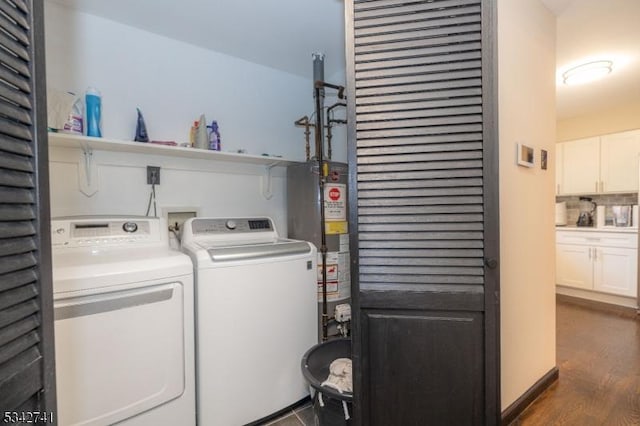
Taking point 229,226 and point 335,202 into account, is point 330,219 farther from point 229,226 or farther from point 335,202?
point 229,226

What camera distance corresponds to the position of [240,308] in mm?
1521

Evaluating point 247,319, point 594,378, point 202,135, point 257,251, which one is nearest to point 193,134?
point 202,135

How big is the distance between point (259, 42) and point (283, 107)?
0.54m

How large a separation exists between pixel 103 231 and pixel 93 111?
663mm

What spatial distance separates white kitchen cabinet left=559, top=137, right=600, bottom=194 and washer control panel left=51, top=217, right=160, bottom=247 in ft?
15.6

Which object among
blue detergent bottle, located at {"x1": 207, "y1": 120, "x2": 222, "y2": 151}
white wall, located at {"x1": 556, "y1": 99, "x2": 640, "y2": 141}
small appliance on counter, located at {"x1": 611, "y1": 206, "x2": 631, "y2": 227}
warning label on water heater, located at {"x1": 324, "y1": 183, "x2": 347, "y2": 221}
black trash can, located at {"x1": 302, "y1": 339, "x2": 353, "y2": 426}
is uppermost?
white wall, located at {"x1": 556, "y1": 99, "x2": 640, "y2": 141}

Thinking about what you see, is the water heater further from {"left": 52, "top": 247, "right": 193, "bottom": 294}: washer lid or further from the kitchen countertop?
the kitchen countertop

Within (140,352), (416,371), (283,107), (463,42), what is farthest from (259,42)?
(416,371)

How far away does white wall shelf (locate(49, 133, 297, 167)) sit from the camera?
4.98ft

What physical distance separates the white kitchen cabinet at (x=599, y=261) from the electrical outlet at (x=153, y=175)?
4.57 m

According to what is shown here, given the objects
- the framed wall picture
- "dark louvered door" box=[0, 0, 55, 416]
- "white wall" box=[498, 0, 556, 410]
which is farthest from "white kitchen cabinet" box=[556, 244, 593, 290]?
"dark louvered door" box=[0, 0, 55, 416]

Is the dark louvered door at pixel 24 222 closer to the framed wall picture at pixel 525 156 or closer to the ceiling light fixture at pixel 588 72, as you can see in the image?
the framed wall picture at pixel 525 156

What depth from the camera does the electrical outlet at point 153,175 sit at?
73.9 inches

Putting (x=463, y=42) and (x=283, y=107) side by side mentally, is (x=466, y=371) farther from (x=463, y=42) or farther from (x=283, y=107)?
(x=283, y=107)
